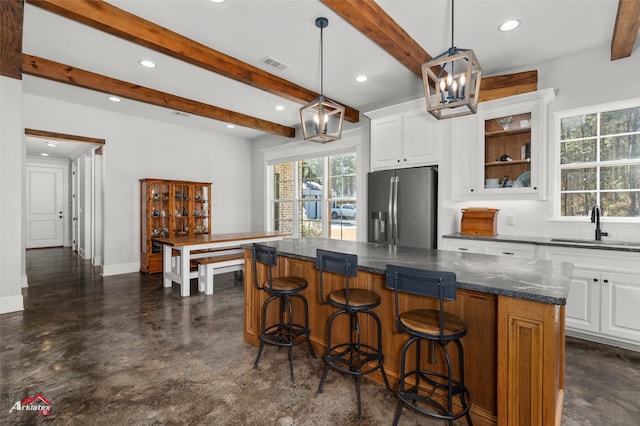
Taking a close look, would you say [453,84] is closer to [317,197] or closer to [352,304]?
[352,304]

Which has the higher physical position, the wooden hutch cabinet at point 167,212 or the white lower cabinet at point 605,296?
the wooden hutch cabinet at point 167,212

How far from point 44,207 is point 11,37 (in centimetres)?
790

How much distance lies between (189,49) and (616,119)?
436cm

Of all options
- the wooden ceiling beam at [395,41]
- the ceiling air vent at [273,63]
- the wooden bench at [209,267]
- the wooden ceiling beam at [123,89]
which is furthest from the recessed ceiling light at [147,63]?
the wooden bench at [209,267]

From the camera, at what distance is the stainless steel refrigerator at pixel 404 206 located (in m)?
3.96

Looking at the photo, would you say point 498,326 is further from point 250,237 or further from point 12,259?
point 12,259

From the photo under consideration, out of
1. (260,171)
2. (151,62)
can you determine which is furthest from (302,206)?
(151,62)

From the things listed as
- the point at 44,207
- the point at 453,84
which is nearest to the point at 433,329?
the point at 453,84

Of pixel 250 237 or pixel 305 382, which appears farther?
pixel 250 237

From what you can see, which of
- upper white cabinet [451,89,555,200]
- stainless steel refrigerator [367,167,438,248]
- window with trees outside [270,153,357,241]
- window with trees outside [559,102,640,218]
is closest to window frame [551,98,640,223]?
window with trees outside [559,102,640,218]

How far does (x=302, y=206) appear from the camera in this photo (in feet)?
21.7

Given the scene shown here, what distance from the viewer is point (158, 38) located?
290cm

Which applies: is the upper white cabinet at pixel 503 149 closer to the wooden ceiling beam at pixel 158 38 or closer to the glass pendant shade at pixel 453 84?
the glass pendant shade at pixel 453 84

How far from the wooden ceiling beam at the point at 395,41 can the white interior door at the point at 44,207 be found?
33.3 ft
